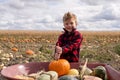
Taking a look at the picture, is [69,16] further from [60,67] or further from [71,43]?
[60,67]

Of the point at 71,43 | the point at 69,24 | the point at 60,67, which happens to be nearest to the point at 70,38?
the point at 71,43

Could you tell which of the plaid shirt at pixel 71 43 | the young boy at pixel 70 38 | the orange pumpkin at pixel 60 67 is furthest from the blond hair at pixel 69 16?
the orange pumpkin at pixel 60 67

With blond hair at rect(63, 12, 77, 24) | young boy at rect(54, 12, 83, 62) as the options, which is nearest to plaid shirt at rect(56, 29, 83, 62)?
young boy at rect(54, 12, 83, 62)

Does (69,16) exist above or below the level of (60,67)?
above

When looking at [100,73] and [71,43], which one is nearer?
[100,73]

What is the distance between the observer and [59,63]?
106 inches

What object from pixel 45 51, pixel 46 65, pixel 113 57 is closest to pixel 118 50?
pixel 113 57

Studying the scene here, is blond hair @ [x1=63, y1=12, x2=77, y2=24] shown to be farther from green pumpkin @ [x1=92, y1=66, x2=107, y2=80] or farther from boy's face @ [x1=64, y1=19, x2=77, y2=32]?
green pumpkin @ [x1=92, y1=66, x2=107, y2=80]

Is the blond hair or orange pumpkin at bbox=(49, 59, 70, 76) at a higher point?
the blond hair

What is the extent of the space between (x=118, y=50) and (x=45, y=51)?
9.67 ft

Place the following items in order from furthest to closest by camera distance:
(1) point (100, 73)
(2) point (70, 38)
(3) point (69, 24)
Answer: (2) point (70, 38) → (3) point (69, 24) → (1) point (100, 73)

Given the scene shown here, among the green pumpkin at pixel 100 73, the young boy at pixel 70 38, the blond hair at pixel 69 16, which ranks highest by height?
the blond hair at pixel 69 16

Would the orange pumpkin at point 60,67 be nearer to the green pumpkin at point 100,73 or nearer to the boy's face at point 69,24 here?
the green pumpkin at point 100,73

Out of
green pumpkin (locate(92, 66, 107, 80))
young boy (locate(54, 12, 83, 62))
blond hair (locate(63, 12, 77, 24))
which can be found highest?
blond hair (locate(63, 12, 77, 24))
